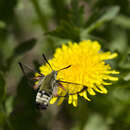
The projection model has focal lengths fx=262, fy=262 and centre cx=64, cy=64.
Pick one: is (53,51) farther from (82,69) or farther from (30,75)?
(82,69)

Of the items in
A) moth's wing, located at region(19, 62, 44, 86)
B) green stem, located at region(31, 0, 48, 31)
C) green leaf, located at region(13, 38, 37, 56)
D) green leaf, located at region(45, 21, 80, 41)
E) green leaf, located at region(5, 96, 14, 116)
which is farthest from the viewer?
green stem, located at region(31, 0, 48, 31)

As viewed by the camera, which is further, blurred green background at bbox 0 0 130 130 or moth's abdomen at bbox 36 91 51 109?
blurred green background at bbox 0 0 130 130

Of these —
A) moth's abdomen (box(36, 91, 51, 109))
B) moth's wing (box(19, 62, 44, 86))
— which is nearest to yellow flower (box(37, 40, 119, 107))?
moth's wing (box(19, 62, 44, 86))

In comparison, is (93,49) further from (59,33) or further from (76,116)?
(76,116)

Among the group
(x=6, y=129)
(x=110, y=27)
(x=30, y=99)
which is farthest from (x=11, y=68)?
(x=110, y=27)

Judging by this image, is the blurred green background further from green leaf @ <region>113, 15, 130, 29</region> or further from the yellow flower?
the yellow flower

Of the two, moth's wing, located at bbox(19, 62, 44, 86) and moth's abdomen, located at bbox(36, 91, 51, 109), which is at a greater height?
moth's wing, located at bbox(19, 62, 44, 86)

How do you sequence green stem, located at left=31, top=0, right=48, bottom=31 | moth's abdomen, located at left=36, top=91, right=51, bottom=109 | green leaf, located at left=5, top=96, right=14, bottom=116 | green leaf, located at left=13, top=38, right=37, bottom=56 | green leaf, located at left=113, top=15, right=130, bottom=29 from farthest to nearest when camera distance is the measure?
green leaf, located at left=113, top=15, right=130, bottom=29 → green stem, located at left=31, top=0, right=48, bottom=31 → green leaf, located at left=13, top=38, right=37, bottom=56 → green leaf, located at left=5, top=96, right=14, bottom=116 → moth's abdomen, located at left=36, top=91, right=51, bottom=109
